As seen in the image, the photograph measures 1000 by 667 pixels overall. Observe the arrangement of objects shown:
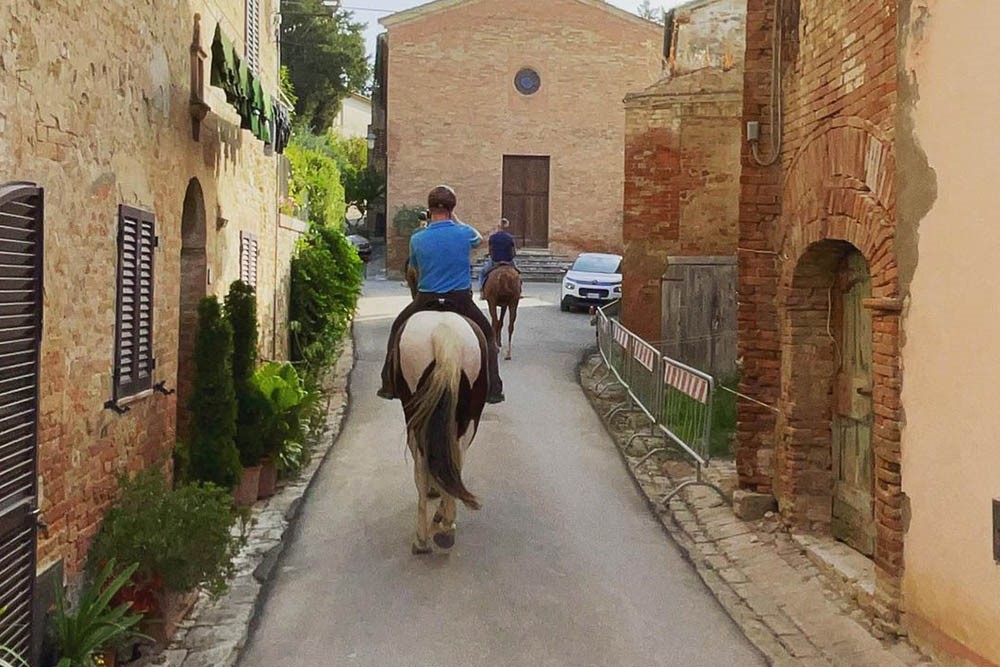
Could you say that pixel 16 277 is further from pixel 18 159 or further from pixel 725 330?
pixel 725 330

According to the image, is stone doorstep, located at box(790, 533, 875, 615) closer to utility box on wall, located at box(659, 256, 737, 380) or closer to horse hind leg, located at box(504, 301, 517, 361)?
utility box on wall, located at box(659, 256, 737, 380)

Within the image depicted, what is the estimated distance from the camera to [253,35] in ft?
42.7

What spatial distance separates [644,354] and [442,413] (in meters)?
5.26

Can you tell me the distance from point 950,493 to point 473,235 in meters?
4.02

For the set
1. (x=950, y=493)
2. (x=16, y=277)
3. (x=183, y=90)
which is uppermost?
(x=183, y=90)

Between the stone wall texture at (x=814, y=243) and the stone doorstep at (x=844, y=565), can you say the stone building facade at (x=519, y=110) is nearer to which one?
the stone wall texture at (x=814, y=243)

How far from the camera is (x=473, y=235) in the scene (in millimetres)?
8445

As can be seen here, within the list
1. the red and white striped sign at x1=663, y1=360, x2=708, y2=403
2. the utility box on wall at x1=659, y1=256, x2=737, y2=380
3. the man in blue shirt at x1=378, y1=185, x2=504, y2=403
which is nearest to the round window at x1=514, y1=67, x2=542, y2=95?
the utility box on wall at x1=659, y1=256, x2=737, y2=380

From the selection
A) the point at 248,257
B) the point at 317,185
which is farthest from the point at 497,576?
the point at 317,185

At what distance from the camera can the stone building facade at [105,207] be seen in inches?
213

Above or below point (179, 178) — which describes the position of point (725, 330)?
below

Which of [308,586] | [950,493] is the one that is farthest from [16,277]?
[950,493]

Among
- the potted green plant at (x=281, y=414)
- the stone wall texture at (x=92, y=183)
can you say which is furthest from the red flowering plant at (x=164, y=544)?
the potted green plant at (x=281, y=414)

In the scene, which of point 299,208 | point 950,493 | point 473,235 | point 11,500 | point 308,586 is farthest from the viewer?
point 299,208
